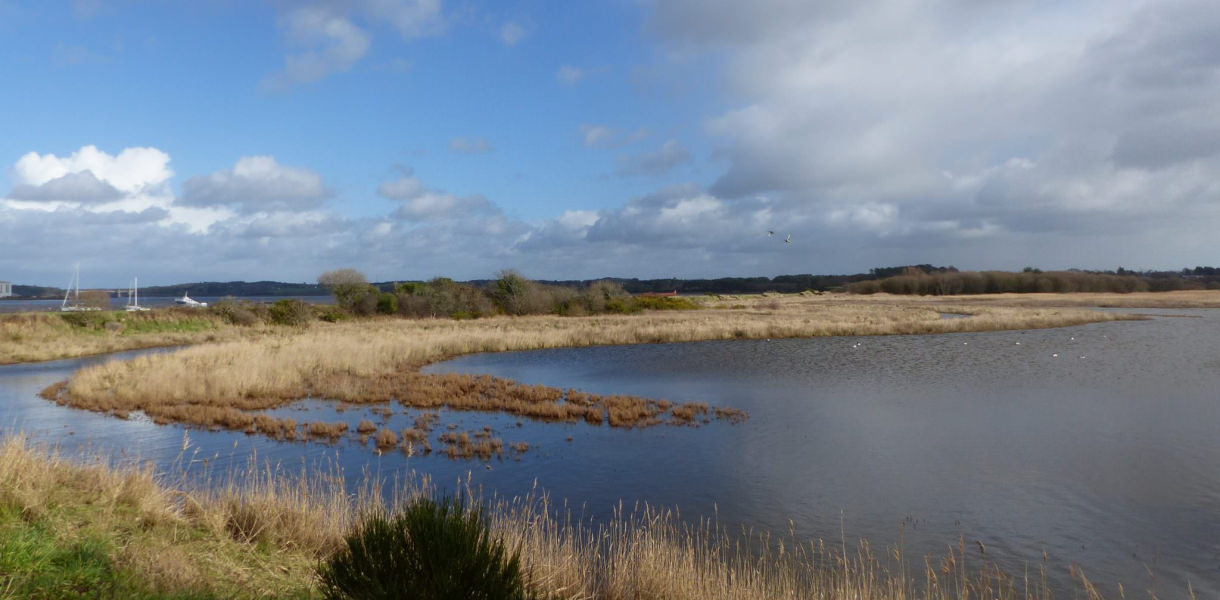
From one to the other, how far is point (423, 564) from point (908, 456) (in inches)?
450

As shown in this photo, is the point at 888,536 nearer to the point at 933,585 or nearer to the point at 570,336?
the point at 933,585

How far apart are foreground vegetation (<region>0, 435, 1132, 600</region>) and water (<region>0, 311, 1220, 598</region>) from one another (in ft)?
3.20

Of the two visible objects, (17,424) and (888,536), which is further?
(17,424)

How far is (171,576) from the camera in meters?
5.09

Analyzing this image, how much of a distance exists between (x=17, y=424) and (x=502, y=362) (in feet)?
55.8

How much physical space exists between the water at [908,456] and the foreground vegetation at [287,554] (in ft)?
3.20

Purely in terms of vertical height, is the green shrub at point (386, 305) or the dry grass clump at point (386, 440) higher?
the green shrub at point (386, 305)

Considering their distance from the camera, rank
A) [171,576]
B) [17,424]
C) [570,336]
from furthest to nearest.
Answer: [570,336] → [17,424] → [171,576]

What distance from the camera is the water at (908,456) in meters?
9.07

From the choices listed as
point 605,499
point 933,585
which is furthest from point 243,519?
point 933,585

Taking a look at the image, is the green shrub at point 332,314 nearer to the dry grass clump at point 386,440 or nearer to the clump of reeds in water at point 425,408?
the clump of reeds in water at point 425,408

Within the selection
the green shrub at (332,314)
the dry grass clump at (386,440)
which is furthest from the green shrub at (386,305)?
the dry grass clump at (386,440)

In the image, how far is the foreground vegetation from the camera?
5012 mm

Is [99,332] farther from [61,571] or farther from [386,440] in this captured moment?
[61,571]
